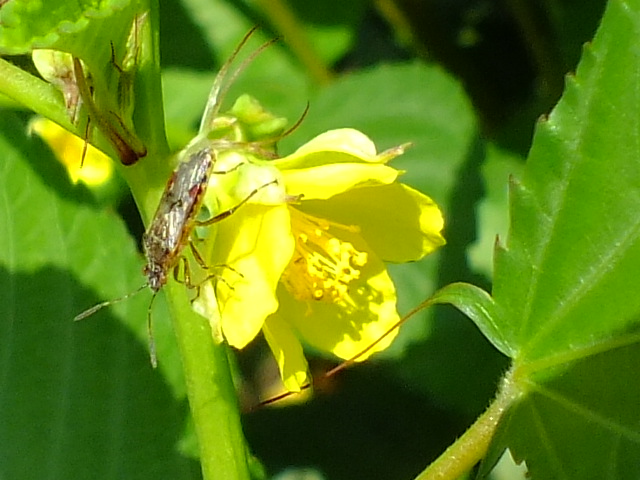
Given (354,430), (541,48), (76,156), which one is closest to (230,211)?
(76,156)

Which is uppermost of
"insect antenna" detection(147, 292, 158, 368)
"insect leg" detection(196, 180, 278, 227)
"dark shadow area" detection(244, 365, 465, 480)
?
"insect leg" detection(196, 180, 278, 227)

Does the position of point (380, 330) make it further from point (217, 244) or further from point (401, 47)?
point (401, 47)

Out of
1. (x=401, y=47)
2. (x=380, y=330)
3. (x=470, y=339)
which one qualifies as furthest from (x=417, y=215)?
(x=401, y=47)

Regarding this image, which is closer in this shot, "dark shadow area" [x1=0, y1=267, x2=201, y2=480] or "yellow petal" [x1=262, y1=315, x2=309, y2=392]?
"yellow petal" [x1=262, y1=315, x2=309, y2=392]

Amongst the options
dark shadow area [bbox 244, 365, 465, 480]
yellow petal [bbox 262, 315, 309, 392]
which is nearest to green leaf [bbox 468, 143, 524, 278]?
dark shadow area [bbox 244, 365, 465, 480]

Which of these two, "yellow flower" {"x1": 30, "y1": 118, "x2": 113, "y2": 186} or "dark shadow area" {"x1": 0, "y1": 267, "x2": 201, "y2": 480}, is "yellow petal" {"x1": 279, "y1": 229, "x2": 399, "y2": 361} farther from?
"yellow flower" {"x1": 30, "y1": 118, "x2": 113, "y2": 186}

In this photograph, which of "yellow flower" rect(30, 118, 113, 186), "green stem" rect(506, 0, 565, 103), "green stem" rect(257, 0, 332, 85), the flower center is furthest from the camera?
"green stem" rect(506, 0, 565, 103)

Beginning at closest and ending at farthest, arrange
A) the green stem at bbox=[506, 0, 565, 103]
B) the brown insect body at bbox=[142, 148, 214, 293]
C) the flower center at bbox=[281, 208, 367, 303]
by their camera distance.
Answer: the brown insect body at bbox=[142, 148, 214, 293], the flower center at bbox=[281, 208, 367, 303], the green stem at bbox=[506, 0, 565, 103]
